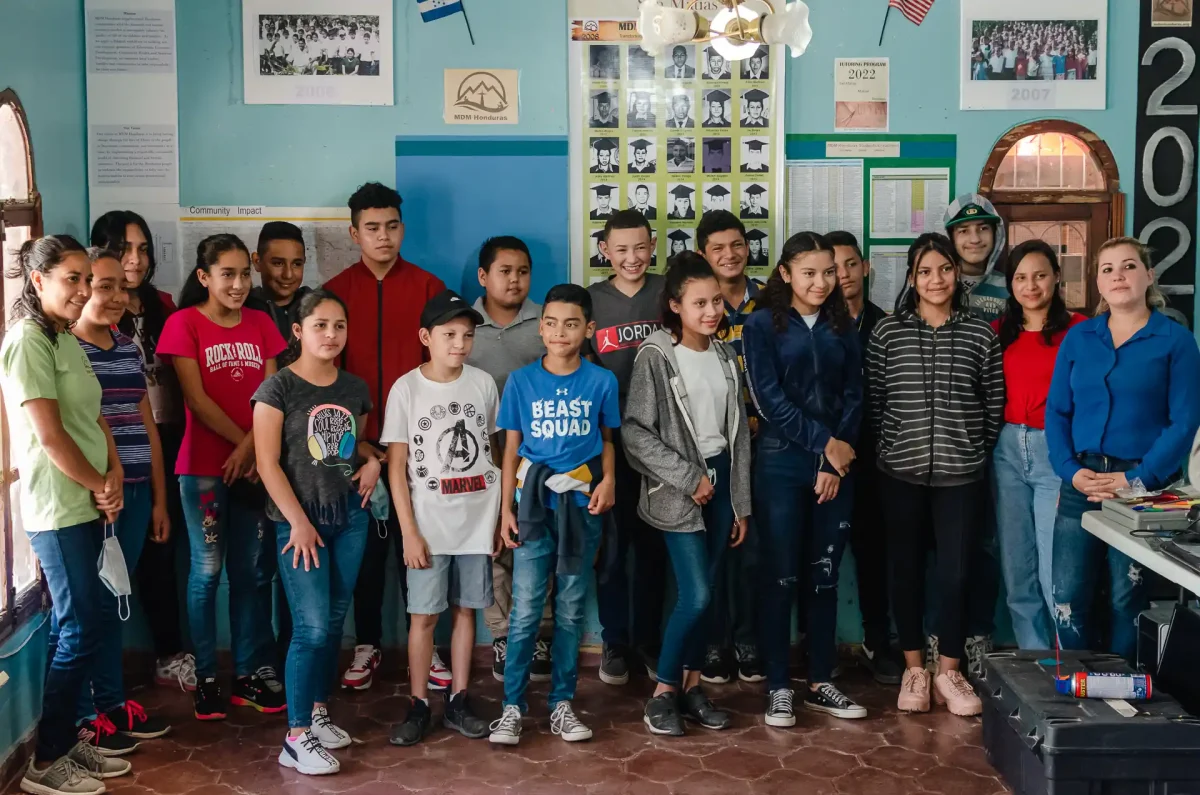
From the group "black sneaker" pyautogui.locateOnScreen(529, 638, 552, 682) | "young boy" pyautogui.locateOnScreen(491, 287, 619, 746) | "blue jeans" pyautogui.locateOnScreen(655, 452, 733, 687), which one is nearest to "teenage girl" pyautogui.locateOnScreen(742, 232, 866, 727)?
"blue jeans" pyautogui.locateOnScreen(655, 452, 733, 687)

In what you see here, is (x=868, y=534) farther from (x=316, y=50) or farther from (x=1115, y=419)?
(x=316, y=50)

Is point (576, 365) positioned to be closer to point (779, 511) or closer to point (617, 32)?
point (779, 511)

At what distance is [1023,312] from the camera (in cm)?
370

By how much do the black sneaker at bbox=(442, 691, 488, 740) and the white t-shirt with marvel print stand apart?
20.8 inches

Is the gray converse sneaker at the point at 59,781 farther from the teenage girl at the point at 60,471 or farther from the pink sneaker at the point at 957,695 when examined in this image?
the pink sneaker at the point at 957,695

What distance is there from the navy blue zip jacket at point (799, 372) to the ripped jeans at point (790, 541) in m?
0.09

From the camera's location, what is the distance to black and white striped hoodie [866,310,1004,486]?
3.53m

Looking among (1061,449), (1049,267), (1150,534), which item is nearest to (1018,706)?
(1150,534)

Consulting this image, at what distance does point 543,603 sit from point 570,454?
19.1 inches

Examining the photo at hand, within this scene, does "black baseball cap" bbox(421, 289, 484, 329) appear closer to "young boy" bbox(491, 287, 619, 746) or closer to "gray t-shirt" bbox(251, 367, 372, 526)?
"young boy" bbox(491, 287, 619, 746)

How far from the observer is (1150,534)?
292 centimetres

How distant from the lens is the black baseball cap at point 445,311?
3307mm

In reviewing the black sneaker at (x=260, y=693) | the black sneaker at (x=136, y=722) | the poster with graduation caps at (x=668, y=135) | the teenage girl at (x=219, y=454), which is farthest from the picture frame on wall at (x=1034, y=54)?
the black sneaker at (x=136, y=722)

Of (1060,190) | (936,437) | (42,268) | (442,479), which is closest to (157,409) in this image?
(42,268)
